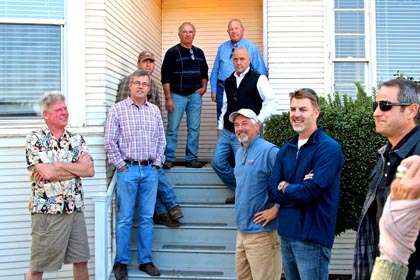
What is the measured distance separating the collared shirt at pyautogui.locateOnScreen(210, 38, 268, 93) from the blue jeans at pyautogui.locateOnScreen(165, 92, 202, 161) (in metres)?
0.36

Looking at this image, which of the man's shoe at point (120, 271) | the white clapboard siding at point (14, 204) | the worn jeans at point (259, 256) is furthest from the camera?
the white clapboard siding at point (14, 204)

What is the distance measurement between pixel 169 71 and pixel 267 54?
1.31 meters

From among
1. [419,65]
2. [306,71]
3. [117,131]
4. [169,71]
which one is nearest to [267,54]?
[306,71]

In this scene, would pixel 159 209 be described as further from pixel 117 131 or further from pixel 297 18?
pixel 297 18

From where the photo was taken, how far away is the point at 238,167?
12.4ft

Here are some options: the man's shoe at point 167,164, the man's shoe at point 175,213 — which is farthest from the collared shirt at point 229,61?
the man's shoe at point 175,213

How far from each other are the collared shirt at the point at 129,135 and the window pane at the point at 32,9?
1.28 m

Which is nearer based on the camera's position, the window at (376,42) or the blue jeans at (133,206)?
the blue jeans at (133,206)

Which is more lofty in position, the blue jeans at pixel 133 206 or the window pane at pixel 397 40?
the window pane at pixel 397 40

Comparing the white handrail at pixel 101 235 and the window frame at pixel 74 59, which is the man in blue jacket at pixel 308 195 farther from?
the window frame at pixel 74 59

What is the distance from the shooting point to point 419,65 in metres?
6.00

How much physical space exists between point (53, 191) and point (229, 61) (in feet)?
9.73

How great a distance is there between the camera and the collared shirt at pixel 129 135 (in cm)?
473

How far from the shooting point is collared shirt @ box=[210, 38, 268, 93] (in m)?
5.88
